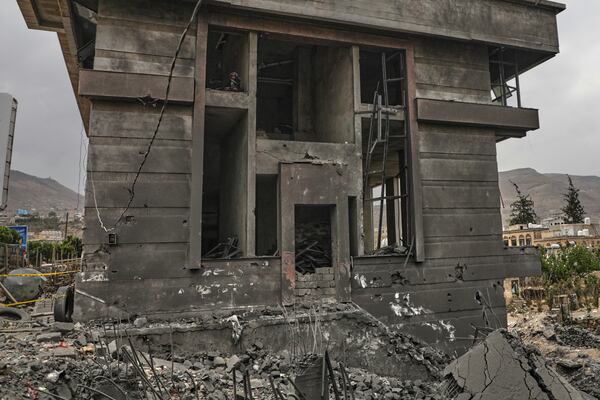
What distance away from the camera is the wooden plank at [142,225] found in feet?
28.4

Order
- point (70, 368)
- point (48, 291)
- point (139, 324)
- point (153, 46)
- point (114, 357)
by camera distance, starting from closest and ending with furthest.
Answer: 1. point (70, 368)
2. point (114, 357)
3. point (139, 324)
4. point (153, 46)
5. point (48, 291)

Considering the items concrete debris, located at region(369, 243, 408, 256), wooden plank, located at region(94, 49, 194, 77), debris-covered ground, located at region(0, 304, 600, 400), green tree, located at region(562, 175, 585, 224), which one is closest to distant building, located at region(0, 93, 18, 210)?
debris-covered ground, located at region(0, 304, 600, 400)

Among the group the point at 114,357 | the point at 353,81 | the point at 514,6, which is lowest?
the point at 114,357

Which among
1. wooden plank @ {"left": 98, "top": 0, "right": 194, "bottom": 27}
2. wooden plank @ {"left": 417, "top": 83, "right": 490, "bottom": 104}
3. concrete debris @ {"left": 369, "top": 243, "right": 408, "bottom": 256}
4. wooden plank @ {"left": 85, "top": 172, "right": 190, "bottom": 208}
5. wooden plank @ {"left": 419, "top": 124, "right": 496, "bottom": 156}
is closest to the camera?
wooden plank @ {"left": 85, "top": 172, "right": 190, "bottom": 208}

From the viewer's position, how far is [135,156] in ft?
29.5

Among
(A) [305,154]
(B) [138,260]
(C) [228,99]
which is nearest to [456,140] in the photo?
(A) [305,154]

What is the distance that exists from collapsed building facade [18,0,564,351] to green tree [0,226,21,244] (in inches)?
736

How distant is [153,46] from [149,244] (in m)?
4.45

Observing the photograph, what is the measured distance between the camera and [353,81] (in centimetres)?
1102

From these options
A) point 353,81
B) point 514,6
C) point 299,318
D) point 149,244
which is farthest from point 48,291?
point 514,6

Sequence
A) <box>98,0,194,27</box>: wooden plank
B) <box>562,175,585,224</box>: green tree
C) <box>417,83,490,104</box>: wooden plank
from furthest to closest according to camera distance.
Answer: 1. <box>562,175,585,224</box>: green tree
2. <box>417,83,490,104</box>: wooden plank
3. <box>98,0,194,27</box>: wooden plank

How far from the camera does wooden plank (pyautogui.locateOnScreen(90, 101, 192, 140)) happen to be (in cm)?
891

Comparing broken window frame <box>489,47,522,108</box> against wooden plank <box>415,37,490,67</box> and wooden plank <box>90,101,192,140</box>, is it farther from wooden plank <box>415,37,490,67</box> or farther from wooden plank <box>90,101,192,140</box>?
wooden plank <box>90,101,192,140</box>

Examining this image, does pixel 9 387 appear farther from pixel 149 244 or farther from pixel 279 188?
pixel 279 188
